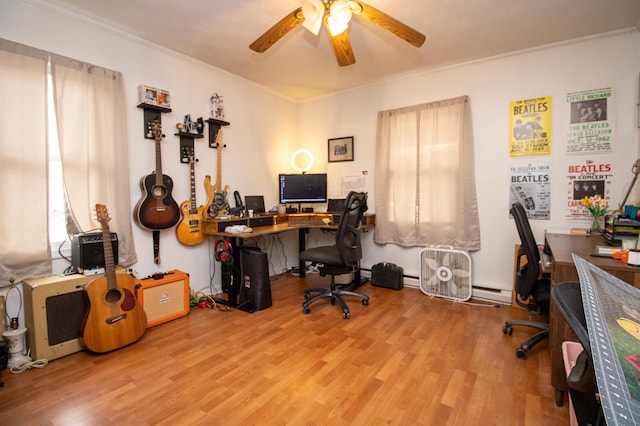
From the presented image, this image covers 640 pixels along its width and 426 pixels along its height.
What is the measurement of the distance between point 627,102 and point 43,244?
15.3ft

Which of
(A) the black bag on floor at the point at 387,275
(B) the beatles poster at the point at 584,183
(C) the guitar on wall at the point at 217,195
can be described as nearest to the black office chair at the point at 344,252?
(A) the black bag on floor at the point at 387,275

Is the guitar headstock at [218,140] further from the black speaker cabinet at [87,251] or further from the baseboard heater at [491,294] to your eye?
the baseboard heater at [491,294]

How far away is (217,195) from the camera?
3.18m

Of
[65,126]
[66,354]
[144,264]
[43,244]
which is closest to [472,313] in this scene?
[144,264]

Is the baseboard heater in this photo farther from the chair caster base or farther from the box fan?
the chair caster base

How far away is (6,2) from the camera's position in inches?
77.0

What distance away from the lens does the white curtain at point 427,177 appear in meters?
3.16

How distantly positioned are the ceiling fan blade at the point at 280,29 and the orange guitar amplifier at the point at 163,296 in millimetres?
1999

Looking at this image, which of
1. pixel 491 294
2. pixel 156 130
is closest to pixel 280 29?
pixel 156 130

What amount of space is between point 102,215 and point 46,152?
0.55 m

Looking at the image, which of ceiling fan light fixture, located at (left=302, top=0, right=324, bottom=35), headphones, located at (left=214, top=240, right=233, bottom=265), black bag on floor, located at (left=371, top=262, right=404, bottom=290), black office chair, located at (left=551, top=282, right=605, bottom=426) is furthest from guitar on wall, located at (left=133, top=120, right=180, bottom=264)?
black office chair, located at (left=551, top=282, right=605, bottom=426)

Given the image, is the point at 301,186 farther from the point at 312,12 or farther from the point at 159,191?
the point at 312,12

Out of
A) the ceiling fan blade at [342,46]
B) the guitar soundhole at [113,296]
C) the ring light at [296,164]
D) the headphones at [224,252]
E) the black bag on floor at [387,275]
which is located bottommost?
the black bag on floor at [387,275]

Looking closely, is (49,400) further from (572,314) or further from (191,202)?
(572,314)
